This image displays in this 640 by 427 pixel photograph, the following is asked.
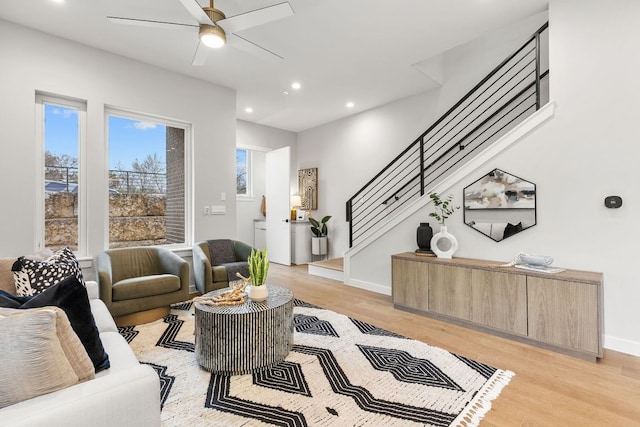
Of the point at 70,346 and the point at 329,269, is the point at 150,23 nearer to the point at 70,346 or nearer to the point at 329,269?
the point at 70,346

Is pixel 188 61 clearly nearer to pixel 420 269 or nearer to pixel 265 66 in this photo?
pixel 265 66

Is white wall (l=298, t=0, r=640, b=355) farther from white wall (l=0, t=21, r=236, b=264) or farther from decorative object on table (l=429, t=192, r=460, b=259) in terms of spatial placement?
white wall (l=0, t=21, r=236, b=264)

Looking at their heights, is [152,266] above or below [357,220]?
below

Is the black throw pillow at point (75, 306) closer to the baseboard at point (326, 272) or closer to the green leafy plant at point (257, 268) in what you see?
the green leafy plant at point (257, 268)

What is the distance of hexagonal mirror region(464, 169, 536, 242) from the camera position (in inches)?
119

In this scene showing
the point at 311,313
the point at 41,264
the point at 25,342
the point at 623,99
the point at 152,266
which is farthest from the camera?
the point at 152,266

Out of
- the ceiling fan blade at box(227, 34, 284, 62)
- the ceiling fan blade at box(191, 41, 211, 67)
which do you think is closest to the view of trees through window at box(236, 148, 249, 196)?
the ceiling fan blade at box(191, 41, 211, 67)

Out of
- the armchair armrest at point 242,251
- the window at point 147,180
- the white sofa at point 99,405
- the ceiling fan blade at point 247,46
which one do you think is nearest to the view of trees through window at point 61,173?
the window at point 147,180

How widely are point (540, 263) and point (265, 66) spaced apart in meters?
3.81

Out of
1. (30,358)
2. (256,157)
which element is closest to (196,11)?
(30,358)

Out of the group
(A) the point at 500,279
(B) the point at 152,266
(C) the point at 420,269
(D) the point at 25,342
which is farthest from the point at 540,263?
(B) the point at 152,266

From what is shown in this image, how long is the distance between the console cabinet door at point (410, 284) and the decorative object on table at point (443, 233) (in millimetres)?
278

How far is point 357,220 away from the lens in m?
5.97

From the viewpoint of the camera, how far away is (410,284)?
3520 mm
